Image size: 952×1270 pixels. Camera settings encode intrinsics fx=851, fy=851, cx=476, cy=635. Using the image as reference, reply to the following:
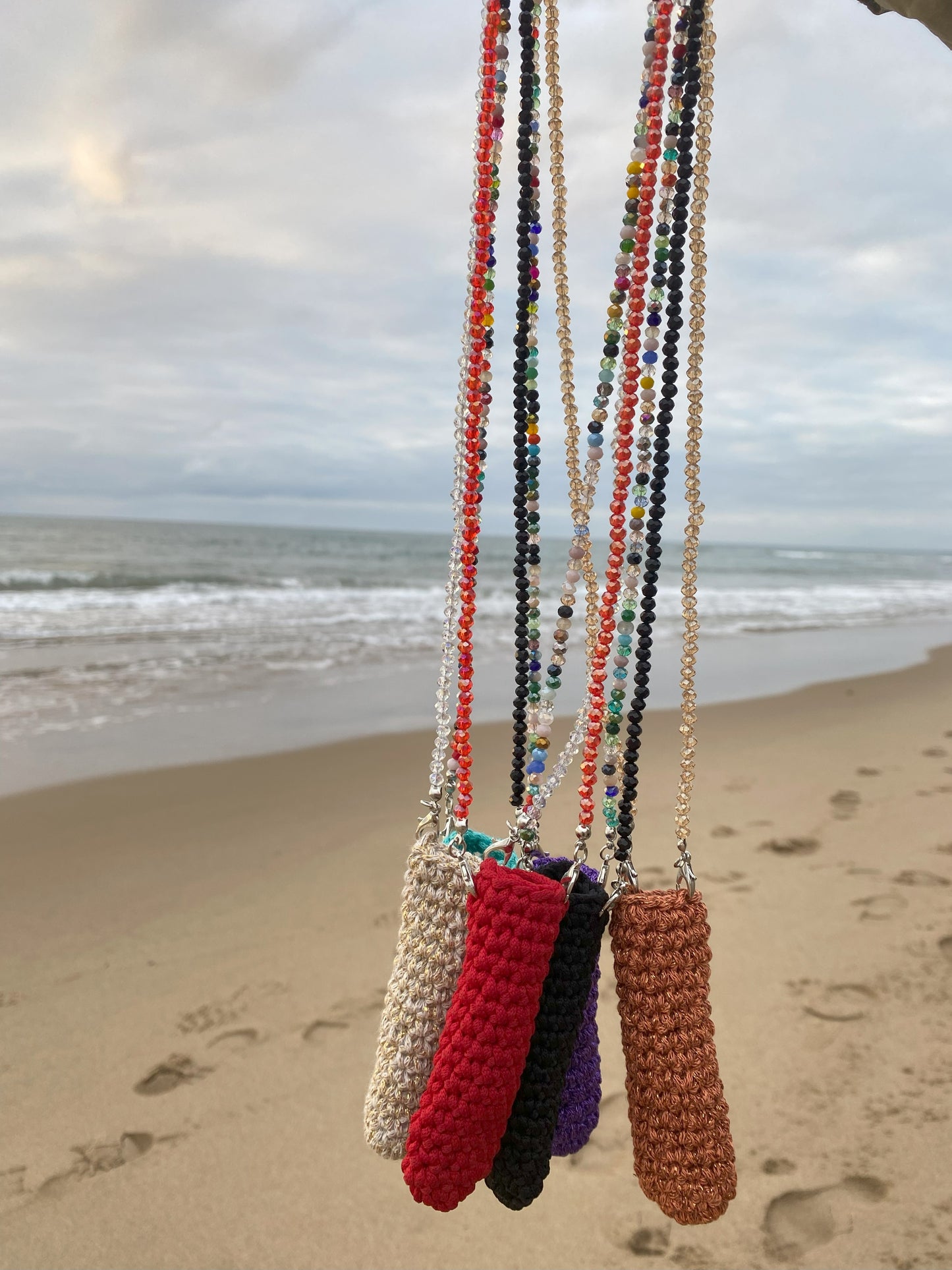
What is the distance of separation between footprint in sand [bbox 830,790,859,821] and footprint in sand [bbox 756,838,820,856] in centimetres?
36

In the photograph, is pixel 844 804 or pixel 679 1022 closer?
pixel 679 1022

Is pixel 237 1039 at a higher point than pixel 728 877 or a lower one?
lower

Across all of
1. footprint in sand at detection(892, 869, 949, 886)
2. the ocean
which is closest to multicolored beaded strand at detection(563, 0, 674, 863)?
footprint in sand at detection(892, 869, 949, 886)

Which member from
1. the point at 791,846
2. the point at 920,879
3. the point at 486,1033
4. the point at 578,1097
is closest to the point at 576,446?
the point at 486,1033

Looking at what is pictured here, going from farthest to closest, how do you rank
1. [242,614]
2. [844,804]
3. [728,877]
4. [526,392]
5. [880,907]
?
1. [242,614]
2. [844,804]
3. [728,877]
4. [880,907]
5. [526,392]

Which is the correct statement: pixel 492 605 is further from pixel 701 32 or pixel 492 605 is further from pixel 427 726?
pixel 701 32

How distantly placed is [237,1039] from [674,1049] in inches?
71.7

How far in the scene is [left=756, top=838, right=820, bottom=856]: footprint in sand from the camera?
144 inches

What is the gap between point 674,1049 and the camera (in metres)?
1.10

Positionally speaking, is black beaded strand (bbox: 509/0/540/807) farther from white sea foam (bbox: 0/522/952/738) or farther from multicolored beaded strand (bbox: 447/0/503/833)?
white sea foam (bbox: 0/522/952/738)

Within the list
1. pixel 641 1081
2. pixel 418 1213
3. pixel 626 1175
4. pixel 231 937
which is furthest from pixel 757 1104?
pixel 231 937

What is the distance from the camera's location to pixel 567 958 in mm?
1068

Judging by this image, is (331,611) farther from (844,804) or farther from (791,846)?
(791,846)

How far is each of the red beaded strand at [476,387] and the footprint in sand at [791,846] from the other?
292 cm
